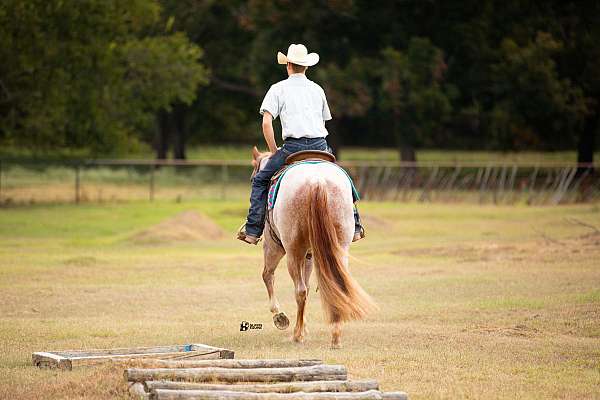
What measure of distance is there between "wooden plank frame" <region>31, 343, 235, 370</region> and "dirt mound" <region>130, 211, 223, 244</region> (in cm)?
1508

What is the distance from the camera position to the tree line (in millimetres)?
34781

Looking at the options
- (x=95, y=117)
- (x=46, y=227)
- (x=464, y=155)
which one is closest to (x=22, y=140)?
(x=95, y=117)

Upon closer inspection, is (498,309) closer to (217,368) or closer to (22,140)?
(217,368)

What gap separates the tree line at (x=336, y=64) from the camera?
34.8 meters

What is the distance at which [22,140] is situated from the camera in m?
35.1

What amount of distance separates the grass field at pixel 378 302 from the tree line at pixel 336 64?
8.66m

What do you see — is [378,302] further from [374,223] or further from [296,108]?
[374,223]

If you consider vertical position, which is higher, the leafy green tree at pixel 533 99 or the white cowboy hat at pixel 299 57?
the leafy green tree at pixel 533 99

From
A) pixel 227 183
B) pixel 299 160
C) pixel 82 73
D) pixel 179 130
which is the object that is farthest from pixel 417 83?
pixel 299 160

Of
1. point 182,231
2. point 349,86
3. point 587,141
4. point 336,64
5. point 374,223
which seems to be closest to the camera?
point 182,231

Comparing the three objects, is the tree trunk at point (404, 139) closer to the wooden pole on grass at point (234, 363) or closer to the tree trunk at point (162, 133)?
the tree trunk at point (162, 133)

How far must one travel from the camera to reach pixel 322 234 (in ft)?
33.6

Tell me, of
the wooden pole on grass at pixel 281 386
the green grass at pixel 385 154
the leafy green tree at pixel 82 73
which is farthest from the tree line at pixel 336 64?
the wooden pole on grass at pixel 281 386

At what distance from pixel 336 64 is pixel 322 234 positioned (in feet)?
127
